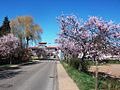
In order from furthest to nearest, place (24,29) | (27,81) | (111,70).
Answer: (24,29), (111,70), (27,81)

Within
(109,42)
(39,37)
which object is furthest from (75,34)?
(39,37)

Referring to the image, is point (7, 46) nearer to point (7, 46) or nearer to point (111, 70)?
point (7, 46)

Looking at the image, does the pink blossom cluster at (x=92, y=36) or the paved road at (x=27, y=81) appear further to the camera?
the pink blossom cluster at (x=92, y=36)

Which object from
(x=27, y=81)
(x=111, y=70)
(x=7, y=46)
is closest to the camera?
(x=27, y=81)

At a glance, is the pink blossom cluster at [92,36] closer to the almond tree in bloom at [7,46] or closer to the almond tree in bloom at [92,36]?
the almond tree in bloom at [92,36]

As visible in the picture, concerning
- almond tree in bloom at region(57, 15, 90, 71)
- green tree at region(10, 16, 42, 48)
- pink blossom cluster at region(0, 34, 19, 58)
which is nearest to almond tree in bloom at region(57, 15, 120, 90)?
almond tree in bloom at region(57, 15, 90, 71)

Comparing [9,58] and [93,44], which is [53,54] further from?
[93,44]

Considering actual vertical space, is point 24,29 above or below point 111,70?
above

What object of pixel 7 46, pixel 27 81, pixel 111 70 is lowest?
pixel 27 81

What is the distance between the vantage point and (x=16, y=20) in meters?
72.6

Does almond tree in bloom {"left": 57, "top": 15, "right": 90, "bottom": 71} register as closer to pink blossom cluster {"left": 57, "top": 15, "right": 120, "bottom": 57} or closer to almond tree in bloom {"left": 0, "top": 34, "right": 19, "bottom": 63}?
pink blossom cluster {"left": 57, "top": 15, "right": 120, "bottom": 57}

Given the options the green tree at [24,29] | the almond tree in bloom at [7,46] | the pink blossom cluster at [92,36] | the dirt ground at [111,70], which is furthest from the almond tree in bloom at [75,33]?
the green tree at [24,29]

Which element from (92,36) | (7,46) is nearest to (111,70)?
(7,46)

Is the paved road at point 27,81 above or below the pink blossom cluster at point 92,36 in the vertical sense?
below
